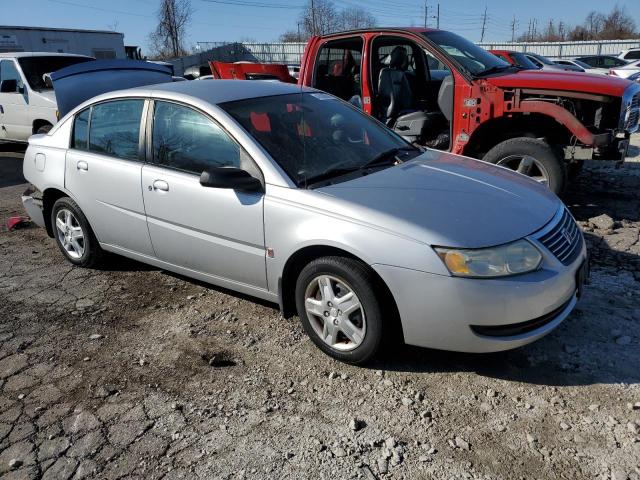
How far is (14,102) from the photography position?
32.4 ft

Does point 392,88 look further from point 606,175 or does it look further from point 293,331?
point 293,331

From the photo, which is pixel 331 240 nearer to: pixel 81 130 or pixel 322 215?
pixel 322 215

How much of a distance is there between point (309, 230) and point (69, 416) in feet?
5.35

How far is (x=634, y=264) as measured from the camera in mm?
4492

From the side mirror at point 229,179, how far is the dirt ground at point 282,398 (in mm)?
1036

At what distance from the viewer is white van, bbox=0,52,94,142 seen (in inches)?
374

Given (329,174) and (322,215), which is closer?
(322,215)

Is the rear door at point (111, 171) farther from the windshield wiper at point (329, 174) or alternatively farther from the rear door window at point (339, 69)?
the rear door window at point (339, 69)

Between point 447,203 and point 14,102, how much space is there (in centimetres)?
944

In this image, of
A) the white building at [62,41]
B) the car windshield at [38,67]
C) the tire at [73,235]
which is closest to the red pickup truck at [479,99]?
the tire at [73,235]

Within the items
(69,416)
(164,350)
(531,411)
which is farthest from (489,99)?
(69,416)

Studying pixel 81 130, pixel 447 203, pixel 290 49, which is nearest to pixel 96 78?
pixel 81 130

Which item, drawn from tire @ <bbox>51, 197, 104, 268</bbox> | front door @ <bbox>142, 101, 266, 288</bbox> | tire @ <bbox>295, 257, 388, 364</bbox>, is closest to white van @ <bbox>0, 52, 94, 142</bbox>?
tire @ <bbox>51, 197, 104, 268</bbox>

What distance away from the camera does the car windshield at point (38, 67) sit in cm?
966
